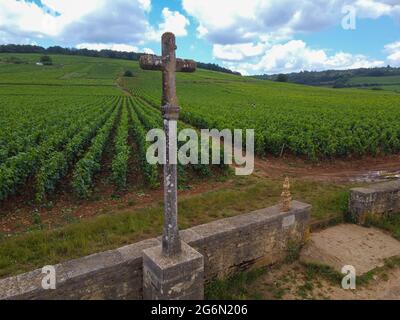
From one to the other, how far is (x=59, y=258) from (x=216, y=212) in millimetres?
4360

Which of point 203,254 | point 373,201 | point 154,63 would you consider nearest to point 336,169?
point 373,201

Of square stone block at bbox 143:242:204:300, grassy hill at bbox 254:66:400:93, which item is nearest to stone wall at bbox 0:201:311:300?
square stone block at bbox 143:242:204:300

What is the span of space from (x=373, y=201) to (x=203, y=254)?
17.4 ft

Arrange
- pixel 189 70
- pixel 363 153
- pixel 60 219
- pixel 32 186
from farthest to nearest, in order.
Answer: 1. pixel 363 153
2. pixel 32 186
3. pixel 60 219
4. pixel 189 70

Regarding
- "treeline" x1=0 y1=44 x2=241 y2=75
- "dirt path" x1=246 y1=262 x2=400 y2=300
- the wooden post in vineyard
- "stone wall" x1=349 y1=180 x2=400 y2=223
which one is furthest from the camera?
"treeline" x1=0 y1=44 x2=241 y2=75

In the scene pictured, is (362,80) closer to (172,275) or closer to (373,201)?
(373,201)

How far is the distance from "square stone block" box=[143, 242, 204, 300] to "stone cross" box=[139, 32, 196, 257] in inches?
7.1

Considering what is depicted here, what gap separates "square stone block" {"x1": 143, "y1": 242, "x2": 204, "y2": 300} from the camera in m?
4.65

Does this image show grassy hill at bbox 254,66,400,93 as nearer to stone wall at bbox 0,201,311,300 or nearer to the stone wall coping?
the stone wall coping

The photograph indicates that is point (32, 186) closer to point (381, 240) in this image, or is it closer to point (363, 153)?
point (381, 240)

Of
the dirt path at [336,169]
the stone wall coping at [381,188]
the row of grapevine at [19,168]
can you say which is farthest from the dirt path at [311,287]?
the row of grapevine at [19,168]

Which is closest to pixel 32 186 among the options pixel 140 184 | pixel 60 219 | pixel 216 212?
pixel 60 219

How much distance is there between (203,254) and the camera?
19.0ft

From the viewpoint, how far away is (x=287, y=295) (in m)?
5.87
